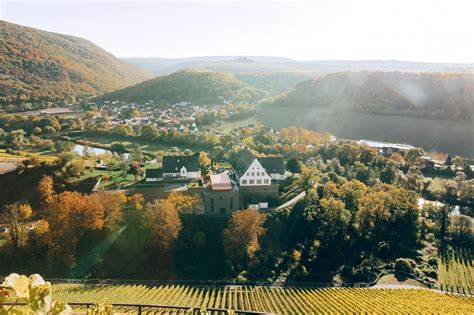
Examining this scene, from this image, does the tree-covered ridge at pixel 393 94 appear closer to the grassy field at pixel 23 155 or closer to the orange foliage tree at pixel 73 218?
the grassy field at pixel 23 155

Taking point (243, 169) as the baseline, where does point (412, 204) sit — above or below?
below

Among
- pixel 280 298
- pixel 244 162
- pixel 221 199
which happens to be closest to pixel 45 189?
pixel 221 199

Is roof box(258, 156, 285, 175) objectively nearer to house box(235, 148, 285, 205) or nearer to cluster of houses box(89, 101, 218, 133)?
house box(235, 148, 285, 205)

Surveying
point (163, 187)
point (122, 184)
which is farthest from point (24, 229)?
point (163, 187)

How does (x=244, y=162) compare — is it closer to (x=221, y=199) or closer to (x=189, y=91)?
(x=221, y=199)

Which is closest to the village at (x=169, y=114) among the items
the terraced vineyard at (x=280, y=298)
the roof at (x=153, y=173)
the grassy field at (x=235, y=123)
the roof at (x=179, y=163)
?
the grassy field at (x=235, y=123)

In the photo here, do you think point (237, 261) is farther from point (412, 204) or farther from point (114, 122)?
point (114, 122)
